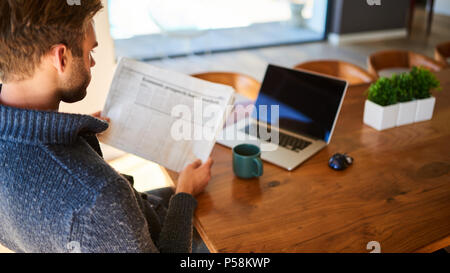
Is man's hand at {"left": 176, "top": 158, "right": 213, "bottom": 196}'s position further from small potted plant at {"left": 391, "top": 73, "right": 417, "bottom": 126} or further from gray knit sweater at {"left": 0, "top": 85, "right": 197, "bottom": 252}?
small potted plant at {"left": 391, "top": 73, "right": 417, "bottom": 126}

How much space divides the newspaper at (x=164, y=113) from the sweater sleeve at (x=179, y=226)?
7.4 inches

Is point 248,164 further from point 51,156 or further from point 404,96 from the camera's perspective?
point 404,96

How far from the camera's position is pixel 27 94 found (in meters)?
0.93

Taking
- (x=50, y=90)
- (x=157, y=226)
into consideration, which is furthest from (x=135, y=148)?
(x=50, y=90)

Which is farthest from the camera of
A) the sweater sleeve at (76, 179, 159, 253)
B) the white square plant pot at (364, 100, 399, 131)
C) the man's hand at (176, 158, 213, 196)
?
the white square plant pot at (364, 100, 399, 131)

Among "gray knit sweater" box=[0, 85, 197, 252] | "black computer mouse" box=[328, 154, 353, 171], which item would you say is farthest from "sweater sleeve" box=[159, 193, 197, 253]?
"black computer mouse" box=[328, 154, 353, 171]

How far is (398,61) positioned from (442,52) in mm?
369

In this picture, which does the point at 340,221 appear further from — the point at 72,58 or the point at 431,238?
the point at 72,58

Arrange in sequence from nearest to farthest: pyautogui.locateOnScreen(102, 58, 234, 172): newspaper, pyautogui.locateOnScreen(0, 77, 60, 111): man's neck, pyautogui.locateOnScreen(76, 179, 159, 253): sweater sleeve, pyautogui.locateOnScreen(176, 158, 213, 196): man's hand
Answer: pyautogui.locateOnScreen(76, 179, 159, 253): sweater sleeve, pyautogui.locateOnScreen(0, 77, 60, 111): man's neck, pyautogui.locateOnScreen(176, 158, 213, 196): man's hand, pyautogui.locateOnScreen(102, 58, 234, 172): newspaper

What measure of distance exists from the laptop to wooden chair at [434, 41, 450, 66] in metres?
1.52

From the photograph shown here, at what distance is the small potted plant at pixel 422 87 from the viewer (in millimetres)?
1583

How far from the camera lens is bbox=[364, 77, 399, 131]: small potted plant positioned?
1.54 meters

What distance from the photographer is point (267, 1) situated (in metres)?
5.57
